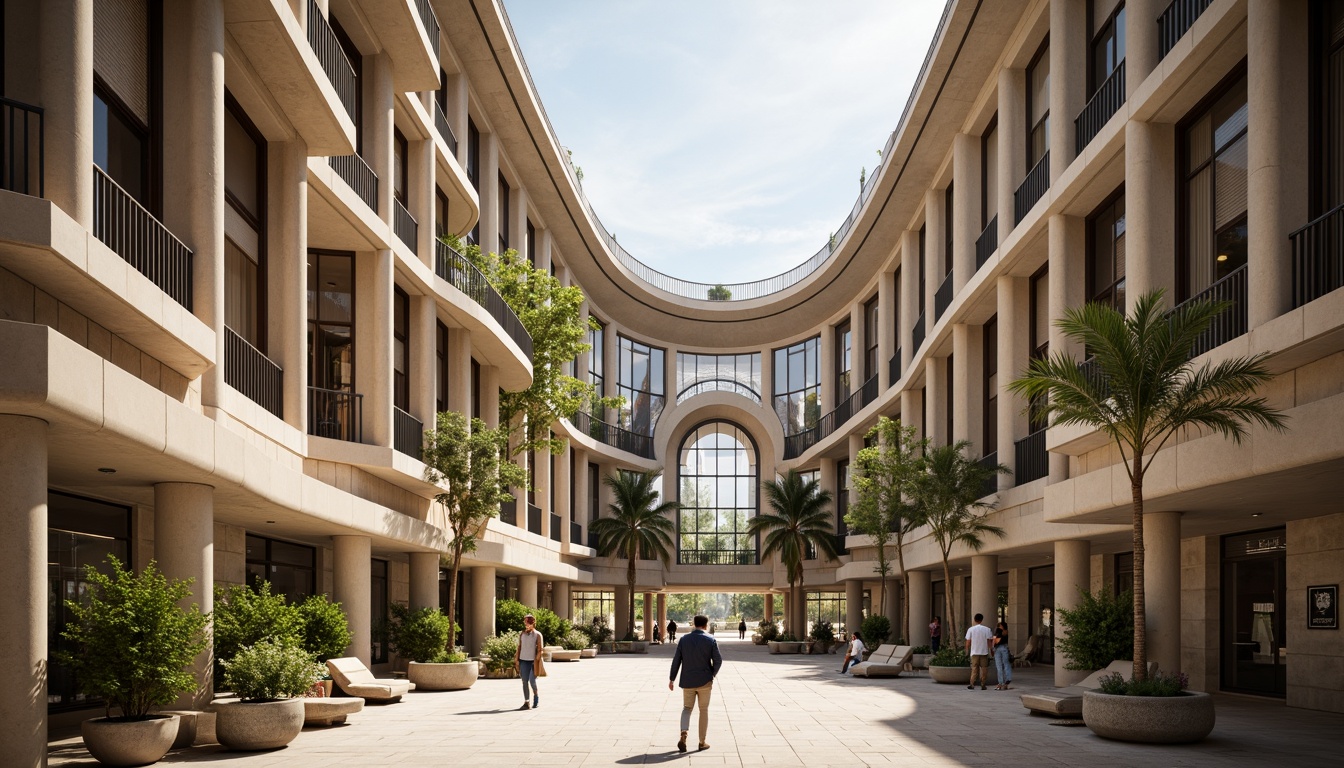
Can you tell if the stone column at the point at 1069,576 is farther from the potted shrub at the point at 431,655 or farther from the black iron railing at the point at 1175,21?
the potted shrub at the point at 431,655

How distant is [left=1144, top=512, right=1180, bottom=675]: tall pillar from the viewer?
59.4ft

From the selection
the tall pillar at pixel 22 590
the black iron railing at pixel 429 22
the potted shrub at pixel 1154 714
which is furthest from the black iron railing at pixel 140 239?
the potted shrub at pixel 1154 714

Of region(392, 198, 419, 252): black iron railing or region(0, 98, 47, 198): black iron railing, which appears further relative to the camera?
region(392, 198, 419, 252): black iron railing

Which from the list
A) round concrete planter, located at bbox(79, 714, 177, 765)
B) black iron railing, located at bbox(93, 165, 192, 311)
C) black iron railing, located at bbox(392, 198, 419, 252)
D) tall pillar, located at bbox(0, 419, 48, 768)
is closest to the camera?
tall pillar, located at bbox(0, 419, 48, 768)

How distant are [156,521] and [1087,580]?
18.4 meters

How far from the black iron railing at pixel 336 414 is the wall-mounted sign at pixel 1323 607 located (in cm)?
1779

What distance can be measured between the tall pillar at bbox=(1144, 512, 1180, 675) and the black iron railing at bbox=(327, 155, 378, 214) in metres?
15.9

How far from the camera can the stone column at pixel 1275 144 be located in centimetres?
1481

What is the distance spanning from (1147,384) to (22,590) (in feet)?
44.1

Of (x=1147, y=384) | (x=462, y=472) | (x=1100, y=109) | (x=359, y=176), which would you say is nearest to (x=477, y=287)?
(x=462, y=472)

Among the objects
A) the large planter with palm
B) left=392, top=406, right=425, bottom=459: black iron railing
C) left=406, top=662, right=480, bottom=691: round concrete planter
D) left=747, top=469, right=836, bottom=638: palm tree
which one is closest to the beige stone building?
left=392, top=406, right=425, bottom=459: black iron railing

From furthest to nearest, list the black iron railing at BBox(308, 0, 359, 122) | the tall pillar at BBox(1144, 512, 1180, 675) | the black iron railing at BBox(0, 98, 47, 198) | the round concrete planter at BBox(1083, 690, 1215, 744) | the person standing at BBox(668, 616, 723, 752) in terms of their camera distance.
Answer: the black iron railing at BBox(308, 0, 359, 122) < the tall pillar at BBox(1144, 512, 1180, 675) < the round concrete planter at BBox(1083, 690, 1215, 744) < the person standing at BBox(668, 616, 723, 752) < the black iron railing at BBox(0, 98, 47, 198)

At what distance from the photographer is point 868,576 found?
45.6 metres

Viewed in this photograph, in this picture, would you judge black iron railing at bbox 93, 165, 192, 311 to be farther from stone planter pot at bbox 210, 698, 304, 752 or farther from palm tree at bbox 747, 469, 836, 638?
palm tree at bbox 747, 469, 836, 638
